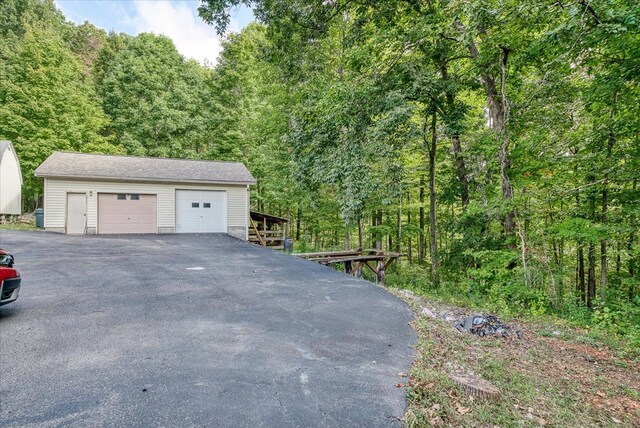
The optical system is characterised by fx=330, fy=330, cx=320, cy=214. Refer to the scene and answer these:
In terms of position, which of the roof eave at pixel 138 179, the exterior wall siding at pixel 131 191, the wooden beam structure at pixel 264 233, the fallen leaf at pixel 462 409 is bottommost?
the fallen leaf at pixel 462 409

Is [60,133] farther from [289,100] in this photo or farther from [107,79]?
[289,100]

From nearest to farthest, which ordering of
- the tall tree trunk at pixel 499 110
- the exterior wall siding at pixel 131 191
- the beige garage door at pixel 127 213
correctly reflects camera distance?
the tall tree trunk at pixel 499 110 < the exterior wall siding at pixel 131 191 < the beige garage door at pixel 127 213

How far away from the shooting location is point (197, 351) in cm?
335

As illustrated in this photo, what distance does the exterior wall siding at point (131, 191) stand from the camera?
13047 millimetres

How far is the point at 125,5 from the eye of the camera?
18.8m

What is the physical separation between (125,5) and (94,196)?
40.9 feet

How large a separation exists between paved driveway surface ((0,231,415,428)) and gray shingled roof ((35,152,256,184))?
24.8ft

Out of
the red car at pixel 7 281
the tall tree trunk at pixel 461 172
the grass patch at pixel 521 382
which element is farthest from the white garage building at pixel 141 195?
the grass patch at pixel 521 382

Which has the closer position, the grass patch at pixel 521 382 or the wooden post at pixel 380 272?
the grass patch at pixel 521 382

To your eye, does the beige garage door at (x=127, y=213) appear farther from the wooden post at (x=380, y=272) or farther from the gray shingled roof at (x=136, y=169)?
the wooden post at (x=380, y=272)

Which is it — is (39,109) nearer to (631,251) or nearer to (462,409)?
(462,409)

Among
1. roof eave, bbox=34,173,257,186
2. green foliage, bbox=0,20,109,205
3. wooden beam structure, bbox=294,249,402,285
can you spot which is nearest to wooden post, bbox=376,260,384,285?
wooden beam structure, bbox=294,249,402,285

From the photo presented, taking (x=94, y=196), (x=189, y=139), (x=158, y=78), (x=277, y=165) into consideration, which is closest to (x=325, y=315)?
(x=277, y=165)

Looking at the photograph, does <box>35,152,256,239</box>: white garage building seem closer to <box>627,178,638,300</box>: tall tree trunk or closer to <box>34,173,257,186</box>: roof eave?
<box>34,173,257,186</box>: roof eave
